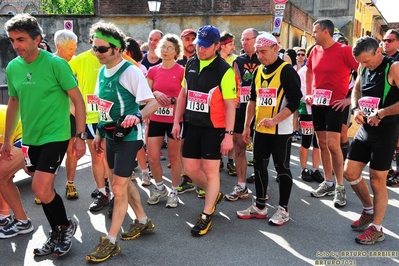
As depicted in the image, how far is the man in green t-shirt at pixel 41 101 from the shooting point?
339 cm

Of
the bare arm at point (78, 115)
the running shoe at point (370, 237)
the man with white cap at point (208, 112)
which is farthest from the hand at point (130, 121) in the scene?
the running shoe at point (370, 237)

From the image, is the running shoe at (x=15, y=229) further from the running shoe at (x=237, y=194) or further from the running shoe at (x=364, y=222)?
the running shoe at (x=364, y=222)

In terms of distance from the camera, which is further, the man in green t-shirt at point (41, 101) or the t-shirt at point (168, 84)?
the t-shirt at point (168, 84)

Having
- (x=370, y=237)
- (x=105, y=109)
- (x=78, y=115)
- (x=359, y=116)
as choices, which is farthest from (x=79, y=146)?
(x=370, y=237)

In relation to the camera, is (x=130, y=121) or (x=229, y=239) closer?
(x=130, y=121)

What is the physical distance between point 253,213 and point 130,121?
2078mm

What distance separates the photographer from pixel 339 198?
16.5ft

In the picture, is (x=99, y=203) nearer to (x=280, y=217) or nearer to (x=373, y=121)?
(x=280, y=217)

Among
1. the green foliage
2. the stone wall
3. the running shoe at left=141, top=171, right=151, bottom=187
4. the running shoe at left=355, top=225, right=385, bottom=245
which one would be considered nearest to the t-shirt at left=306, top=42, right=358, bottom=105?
the running shoe at left=355, top=225, right=385, bottom=245

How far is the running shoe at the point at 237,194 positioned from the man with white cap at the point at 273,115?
600 millimetres

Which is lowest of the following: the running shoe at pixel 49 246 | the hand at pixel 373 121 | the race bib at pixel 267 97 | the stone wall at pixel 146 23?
the running shoe at pixel 49 246

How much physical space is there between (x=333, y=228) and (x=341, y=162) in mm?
1082

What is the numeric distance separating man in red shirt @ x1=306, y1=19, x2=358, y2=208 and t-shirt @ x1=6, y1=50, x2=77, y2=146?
124 inches

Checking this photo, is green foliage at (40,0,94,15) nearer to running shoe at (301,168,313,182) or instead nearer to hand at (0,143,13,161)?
running shoe at (301,168,313,182)
